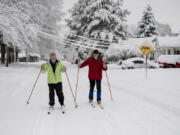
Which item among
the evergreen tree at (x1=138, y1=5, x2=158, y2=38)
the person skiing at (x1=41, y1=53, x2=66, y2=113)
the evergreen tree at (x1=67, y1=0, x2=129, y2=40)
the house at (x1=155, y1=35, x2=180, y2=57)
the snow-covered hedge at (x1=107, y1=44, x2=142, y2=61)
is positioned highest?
the evergreen tree at (x1=138, y1=5, x2=158, y2=38)

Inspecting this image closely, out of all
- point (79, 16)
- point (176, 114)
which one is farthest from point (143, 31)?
point (176, 114)

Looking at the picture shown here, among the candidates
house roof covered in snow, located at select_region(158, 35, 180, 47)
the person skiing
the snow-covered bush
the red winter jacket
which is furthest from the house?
the person skiing

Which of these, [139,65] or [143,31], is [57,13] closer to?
[139,65]

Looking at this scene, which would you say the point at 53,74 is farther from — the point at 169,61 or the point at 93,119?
the point at 169,61

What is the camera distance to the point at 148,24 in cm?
5294

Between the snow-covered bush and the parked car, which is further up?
the snow-covered bush

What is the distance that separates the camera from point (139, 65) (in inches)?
1001

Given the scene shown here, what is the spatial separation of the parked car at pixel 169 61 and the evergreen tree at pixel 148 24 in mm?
Result: 27166

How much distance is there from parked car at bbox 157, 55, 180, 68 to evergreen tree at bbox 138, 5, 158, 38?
27166 millimetres

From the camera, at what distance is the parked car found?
85.3 feet

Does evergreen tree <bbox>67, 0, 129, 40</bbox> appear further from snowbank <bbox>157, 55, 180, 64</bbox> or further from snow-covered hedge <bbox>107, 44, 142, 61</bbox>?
snowbank <bbox>157, 55, 180, 64</bbox>

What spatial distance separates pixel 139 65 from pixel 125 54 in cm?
341

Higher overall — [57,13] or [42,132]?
[57,13]

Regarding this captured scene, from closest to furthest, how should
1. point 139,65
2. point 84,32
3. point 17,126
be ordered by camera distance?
1. point 17,126
2. point 139,65
3. point 84,32
